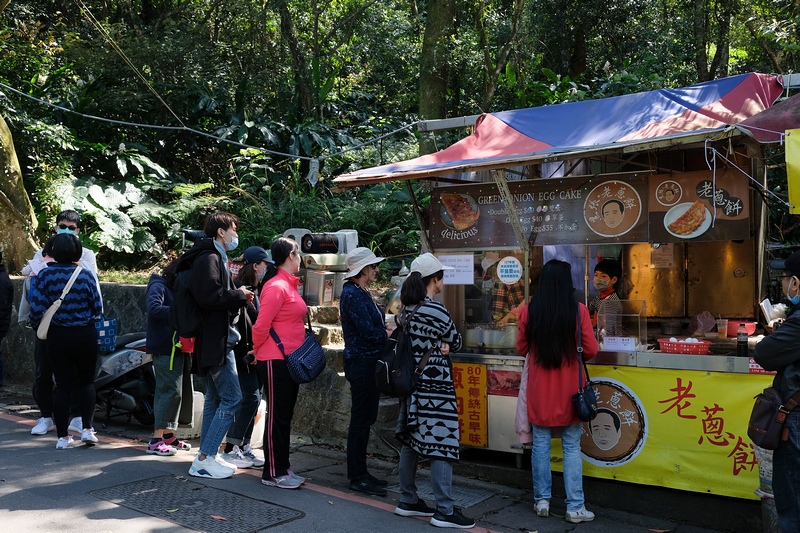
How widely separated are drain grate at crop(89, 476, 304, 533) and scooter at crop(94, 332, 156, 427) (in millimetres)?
1877

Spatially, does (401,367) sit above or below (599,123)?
below

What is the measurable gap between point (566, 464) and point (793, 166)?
98.8 inches

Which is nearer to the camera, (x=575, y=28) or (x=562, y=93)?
(x=562, y=93)

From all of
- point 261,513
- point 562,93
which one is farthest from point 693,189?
point 562,93

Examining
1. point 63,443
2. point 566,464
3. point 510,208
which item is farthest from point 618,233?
point 63,443

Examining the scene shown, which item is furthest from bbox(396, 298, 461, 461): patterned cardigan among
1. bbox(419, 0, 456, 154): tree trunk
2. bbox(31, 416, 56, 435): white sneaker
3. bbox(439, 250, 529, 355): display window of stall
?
bbox(419, 0, 456, 154): tree trunk

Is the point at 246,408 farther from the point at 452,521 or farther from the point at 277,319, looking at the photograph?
the point at 452,521

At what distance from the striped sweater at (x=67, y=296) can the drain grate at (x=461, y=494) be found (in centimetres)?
320

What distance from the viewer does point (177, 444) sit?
612 cm

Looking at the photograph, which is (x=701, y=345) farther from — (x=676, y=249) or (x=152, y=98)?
(x=152, y=98)

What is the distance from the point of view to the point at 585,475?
5246mm

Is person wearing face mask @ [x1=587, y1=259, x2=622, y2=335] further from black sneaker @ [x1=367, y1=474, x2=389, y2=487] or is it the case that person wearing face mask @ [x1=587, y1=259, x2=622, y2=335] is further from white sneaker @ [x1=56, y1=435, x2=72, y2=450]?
white sneaker @ [x1=56, y1=435, x2=72, y2=450]

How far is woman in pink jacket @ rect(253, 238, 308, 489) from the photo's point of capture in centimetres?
507

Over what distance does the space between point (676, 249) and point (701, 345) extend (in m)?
3.57
